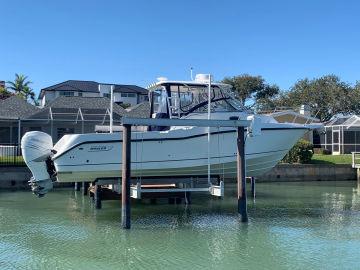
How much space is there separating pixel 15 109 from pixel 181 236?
77.9 ft

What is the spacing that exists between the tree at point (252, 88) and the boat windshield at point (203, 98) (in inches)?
1774

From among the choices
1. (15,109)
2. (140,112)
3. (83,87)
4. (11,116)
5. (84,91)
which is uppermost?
(83,87)

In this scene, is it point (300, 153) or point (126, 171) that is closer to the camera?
point (126, 171)

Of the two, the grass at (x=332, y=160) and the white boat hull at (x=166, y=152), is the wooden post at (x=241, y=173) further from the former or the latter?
the grass at (x=332, y=160)

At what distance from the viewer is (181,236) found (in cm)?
1109

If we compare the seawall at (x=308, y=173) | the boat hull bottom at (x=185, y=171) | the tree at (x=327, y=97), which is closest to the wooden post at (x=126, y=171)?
the boat hull bottom at (x=185, y=171)

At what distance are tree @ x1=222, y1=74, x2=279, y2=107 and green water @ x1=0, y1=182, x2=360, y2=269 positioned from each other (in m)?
43.3

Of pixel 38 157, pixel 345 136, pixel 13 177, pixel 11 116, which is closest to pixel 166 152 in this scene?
pixel 38 157

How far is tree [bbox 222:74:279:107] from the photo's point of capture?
6034 cm

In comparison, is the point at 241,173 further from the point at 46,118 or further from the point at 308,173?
the point at 46,118

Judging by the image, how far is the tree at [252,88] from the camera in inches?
2376

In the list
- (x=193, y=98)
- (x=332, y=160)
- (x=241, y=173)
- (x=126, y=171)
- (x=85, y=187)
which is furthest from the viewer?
(x=332, y=160)

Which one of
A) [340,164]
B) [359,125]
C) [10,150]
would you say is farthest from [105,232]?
[359,125]

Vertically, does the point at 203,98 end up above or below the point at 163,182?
A: above
